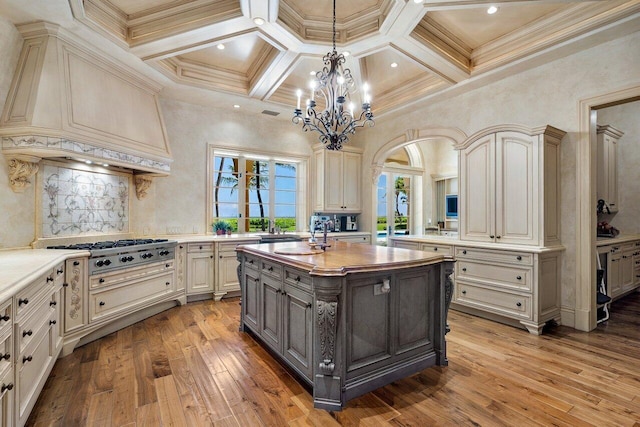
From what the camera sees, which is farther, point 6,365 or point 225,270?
point 225,270

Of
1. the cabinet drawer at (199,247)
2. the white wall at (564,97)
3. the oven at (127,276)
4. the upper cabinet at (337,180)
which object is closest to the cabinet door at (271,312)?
the oven at (127,276)

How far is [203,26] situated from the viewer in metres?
3.10

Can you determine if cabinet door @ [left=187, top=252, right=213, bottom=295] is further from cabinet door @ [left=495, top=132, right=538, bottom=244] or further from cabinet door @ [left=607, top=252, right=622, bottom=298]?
cabinet door @ [left=607, top=252, right=622, bottom=298]

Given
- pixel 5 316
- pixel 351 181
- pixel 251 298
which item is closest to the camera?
pixel 5 316

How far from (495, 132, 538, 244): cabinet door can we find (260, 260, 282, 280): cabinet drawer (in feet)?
9.35

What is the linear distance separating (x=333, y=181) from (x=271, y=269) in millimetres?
3611

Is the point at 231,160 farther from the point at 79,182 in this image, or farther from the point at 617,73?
the point at 617,73

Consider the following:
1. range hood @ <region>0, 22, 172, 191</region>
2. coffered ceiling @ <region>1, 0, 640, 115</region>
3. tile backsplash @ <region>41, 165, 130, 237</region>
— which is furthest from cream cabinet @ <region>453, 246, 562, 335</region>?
tile backsplash @ <region>41, 165, 130, 237</region>

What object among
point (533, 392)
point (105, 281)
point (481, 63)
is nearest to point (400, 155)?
point (481, 63)

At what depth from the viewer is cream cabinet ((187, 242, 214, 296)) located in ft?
14.7

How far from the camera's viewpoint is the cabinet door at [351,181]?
621cm

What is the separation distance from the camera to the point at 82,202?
371 cm

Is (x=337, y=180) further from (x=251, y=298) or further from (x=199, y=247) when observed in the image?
(x=251, y=298)

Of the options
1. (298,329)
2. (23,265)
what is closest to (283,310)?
(298,329)
